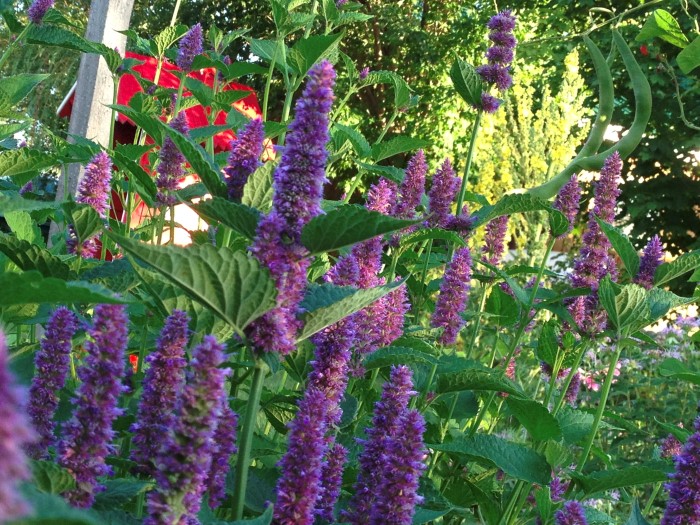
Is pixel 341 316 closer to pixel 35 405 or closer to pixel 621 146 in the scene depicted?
pixel 35 405

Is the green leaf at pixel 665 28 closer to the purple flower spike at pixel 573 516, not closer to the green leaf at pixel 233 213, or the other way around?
the purple flower spike at pixel 573 516

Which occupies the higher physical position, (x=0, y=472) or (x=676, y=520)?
(x=0, y=472)

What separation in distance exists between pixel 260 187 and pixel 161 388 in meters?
0.37

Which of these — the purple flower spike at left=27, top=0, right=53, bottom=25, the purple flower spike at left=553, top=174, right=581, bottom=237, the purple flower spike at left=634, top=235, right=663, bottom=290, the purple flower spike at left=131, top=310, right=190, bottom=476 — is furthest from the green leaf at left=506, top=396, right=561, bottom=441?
the purple flower spike at left=27, top=0, right=53, bottom=25

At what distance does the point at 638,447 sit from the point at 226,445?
527 cm

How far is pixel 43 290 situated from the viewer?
79cm

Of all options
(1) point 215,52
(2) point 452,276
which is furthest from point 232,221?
(1) point 215,52

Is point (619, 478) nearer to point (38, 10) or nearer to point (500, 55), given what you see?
point (500, 55)

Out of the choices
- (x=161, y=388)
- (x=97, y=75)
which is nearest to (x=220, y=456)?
(x=161, y=388)

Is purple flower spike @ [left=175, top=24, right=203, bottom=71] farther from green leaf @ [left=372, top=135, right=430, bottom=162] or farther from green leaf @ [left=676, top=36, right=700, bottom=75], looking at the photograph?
green leaf @ [left=676, top=36, right=700, bottom=75]

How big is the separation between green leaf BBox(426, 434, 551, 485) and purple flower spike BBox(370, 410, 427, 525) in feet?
1.83

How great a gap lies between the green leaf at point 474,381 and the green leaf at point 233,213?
2.47ft

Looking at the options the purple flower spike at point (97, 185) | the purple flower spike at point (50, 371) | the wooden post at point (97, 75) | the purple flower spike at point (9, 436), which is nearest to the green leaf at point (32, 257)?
the purple flower spike at point (50, 371)

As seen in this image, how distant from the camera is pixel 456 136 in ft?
51.1
